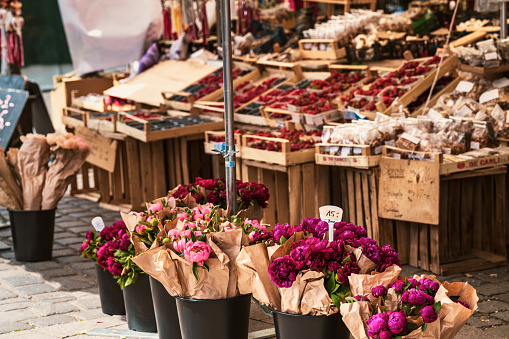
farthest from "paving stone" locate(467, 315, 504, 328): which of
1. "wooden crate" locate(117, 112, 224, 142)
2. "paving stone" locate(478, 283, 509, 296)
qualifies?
"wooden crate" locate(117, 112, 224, 142)

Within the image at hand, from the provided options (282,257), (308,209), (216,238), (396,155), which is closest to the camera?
(282,257)

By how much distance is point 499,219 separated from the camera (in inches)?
214

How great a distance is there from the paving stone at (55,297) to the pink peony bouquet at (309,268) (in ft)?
7.30

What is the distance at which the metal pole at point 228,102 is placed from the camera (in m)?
3.64

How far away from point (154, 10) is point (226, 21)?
6.84 metres

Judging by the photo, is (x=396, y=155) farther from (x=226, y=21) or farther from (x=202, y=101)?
(x=202, y=101)

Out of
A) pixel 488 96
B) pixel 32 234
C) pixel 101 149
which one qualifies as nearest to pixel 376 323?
pixel 488 96

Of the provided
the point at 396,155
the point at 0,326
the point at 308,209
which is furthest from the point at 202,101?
the point at 0,326

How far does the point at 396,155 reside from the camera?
17.1ft

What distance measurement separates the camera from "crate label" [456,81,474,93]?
19.7 feet

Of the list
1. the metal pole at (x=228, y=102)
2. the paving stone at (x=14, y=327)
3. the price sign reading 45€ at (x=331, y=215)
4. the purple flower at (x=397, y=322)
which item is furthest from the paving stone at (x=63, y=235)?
the purple flower at (x=397, y=322)

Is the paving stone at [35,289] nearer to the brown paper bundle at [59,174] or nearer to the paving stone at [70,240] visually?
the brown paper bundle at [59,174]

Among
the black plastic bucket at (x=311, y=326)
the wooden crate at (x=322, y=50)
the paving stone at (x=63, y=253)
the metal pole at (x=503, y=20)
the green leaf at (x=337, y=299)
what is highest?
the metal pole at (x=503, y=20)

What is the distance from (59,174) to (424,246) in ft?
9.34
